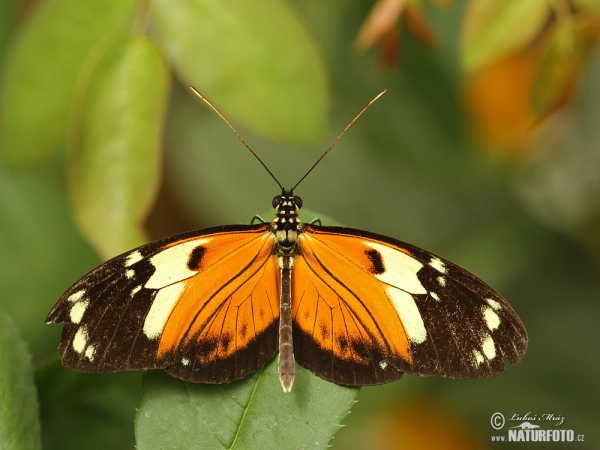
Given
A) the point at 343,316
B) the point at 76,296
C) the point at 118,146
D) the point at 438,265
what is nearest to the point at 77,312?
the point at 76,296

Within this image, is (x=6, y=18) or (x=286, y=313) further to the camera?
(x=6, y=18)

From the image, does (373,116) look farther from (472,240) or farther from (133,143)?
(133,143)

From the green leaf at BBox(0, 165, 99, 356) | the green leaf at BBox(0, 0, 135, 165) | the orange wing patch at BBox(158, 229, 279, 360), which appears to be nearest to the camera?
the orange wing patch at BBox(158, 229, 279, 360)

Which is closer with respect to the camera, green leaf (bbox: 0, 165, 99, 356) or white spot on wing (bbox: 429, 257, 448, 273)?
white spot on wing (bbox: 429, 257, 448, 273)

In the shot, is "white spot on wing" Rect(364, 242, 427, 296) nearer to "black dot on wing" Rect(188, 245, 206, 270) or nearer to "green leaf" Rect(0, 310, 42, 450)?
"black dot on wing" Rect(188, 245, 206, 270)

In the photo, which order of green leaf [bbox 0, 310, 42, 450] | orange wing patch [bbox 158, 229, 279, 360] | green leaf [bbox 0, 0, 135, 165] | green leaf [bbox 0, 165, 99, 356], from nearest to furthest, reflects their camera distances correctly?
green leaf [bbox 0, 310, 42, 450], orange wing patch [bbox 158, 229, 279, 360], green leaf [bbox 0, 0, 135, 165], green leaf [bbox 0, 165, 99, 356]

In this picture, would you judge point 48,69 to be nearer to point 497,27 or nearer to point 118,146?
point 118,146

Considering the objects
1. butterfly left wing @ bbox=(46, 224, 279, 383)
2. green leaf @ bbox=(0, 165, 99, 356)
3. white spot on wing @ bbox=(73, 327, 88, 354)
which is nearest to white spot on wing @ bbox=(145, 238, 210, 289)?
butterfly left wing @ bbox=(46, 224, 279, 383)
